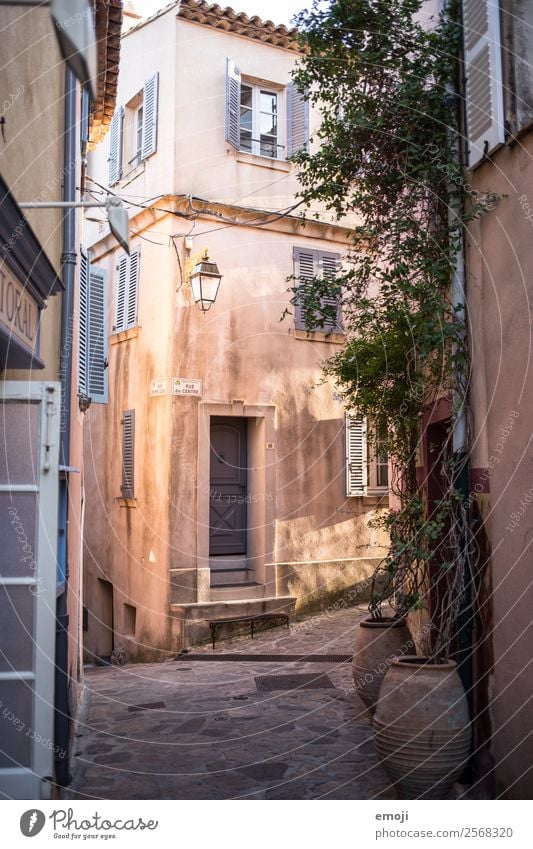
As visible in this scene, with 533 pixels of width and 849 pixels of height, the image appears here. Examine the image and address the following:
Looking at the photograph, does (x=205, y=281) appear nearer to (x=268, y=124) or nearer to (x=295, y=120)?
(x=268, y=124)

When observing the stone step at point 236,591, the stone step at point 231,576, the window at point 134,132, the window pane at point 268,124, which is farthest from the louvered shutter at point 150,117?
the stone step at point 236,591

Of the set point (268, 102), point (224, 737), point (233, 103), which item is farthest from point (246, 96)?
point (224, 737)

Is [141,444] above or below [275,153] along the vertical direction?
below

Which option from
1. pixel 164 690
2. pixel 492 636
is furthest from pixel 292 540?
pixel 492 636

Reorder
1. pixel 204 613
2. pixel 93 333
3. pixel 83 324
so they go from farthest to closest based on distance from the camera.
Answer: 1. pixel 204 613
2. pixel 93 333
3. pixel 83 324

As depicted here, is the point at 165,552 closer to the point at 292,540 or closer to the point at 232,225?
the point at 292,540

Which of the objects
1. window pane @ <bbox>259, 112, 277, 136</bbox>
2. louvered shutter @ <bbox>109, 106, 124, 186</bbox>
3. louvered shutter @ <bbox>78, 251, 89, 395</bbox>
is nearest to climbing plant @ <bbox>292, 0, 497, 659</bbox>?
louvered shutter @ <bbox>78, 251, 89, 395</bbox>

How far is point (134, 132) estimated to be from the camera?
40.5 feet

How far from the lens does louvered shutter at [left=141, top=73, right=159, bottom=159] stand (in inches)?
447

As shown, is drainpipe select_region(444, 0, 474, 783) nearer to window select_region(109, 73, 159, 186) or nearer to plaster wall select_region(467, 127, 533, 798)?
plaster wall select_region(467, 127, 533, 798)

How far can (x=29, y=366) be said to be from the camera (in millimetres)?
4504

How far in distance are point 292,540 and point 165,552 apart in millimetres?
1921

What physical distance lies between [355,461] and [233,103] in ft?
17.8

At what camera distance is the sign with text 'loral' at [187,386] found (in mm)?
10719
